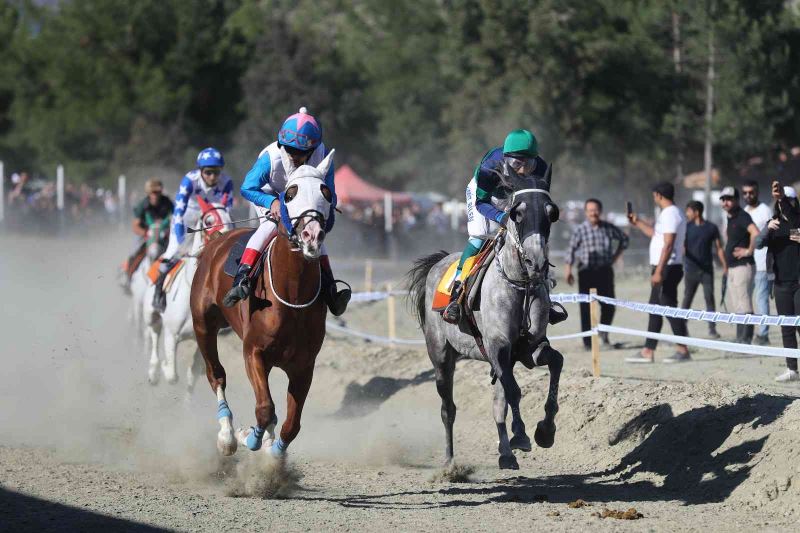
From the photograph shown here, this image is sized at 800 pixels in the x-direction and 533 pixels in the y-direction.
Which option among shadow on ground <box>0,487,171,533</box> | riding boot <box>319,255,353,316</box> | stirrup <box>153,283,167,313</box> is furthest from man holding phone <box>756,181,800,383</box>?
shadow on ground <box>0,487,171,533</box>

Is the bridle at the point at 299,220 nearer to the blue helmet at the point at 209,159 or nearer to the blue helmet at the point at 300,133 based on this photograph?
the blue helmet at the point at 300,133

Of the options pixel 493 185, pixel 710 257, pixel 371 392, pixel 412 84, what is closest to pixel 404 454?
pixel 493 185

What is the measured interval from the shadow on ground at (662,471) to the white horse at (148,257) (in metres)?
7.57

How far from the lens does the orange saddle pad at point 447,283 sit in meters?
10.1

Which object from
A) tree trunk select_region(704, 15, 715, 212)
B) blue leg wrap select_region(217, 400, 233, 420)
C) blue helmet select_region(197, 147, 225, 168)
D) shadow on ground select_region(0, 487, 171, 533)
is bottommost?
shadow on ground select_region(0, 487, 171, 533)

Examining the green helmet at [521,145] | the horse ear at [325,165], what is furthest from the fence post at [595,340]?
the horse ear at [325,165]

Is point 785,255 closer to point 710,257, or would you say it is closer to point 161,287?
point 710,257

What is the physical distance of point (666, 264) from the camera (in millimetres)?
15484

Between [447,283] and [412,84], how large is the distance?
60.8 metres

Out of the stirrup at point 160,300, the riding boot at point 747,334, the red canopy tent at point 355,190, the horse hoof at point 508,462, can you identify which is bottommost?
the horse hoof at point 508,462

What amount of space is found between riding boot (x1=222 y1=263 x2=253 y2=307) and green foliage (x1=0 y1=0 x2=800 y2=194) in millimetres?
34144

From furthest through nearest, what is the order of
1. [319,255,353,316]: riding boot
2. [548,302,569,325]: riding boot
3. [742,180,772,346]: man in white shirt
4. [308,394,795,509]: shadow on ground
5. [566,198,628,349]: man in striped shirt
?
[566,198,628,349]: man in striped shirt
[742,180,772,346]: man in white shirt
[548,302,569,325]: riding boot
[319,255,353,316]: riding boot
[308,394,795,509]: shadow on ground

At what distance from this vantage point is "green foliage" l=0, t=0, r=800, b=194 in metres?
43.1

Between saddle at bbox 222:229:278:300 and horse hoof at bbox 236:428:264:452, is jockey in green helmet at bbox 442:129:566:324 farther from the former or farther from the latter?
horse hoof at bbox 236:428:264:452
